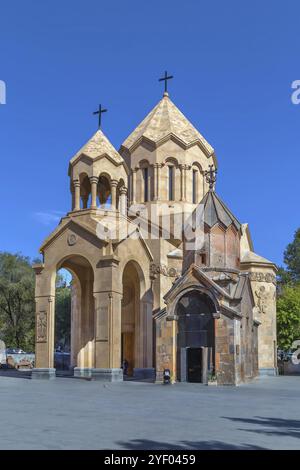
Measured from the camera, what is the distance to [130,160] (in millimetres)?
36344

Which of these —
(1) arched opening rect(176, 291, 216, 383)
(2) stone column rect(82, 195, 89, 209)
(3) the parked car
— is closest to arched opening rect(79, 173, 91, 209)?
(2) stone column rect(82, 195, 89, 209)

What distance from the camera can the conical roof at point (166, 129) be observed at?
35.7m

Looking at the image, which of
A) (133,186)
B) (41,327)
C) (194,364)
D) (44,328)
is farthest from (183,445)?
(133,186)

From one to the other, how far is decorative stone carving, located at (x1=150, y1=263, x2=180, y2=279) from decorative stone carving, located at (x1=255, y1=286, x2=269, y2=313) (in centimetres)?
557

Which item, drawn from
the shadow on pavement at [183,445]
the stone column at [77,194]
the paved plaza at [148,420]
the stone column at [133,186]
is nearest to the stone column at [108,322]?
the stone column at [77,194]

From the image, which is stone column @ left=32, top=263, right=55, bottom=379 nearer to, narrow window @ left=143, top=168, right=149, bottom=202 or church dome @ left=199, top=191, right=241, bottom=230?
church dome @ left=199, top=191, right=241, bottom=230

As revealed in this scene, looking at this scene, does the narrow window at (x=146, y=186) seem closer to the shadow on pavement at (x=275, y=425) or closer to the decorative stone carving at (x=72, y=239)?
the decorative stone carving at (x=72, y=239)

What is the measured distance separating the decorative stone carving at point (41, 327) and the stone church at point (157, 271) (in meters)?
0.05

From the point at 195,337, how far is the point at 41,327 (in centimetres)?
770

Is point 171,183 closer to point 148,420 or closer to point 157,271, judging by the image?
point 157,271

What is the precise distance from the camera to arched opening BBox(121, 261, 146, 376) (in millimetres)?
29594

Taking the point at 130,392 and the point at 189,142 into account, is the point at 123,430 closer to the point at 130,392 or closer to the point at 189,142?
the point at 130,392

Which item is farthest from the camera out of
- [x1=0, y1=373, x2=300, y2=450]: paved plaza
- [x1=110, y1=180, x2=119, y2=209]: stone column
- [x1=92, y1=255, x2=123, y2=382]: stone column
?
[x1=110, y1=180, x2=119, y2=209]: stone column
